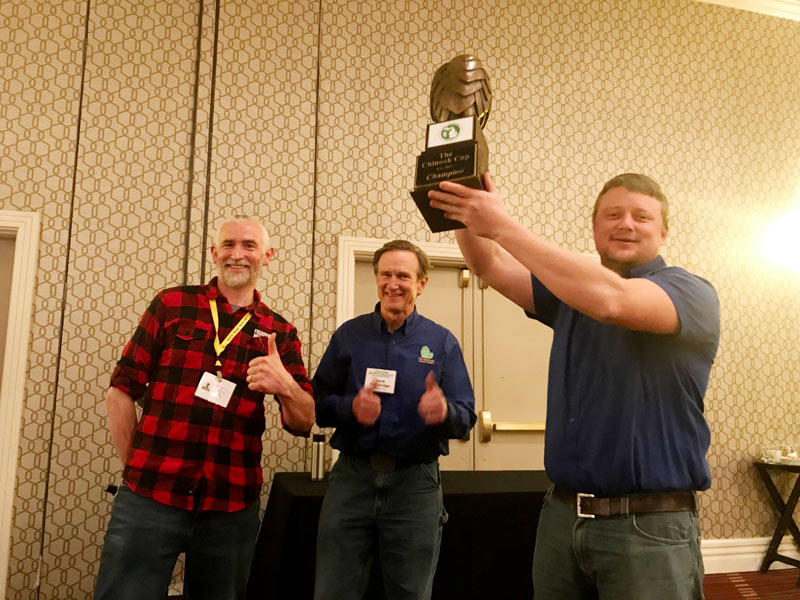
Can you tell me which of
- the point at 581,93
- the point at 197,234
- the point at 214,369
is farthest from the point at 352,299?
the point at 581,93

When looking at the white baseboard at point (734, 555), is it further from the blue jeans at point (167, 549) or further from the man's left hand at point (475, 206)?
the man's left hand at point (475, 206)

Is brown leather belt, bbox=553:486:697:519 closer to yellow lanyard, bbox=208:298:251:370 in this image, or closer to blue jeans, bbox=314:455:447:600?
blue jeans, bbox=314:455:447:600

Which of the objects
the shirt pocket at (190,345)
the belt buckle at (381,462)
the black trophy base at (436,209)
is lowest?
the belt buckle at (381,462)

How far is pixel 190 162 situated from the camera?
3.49 m

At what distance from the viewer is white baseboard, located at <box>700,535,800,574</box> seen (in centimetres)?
397

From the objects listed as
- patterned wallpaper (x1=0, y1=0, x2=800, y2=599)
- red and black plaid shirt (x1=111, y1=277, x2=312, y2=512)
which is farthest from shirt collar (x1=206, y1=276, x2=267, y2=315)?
patterned wallpaper (x1=0, y1=0, x2=800, y2=599)

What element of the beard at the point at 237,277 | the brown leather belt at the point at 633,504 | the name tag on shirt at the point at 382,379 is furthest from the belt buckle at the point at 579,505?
the beard at the point at 237,277

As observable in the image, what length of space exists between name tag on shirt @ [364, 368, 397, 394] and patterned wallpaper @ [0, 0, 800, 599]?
1593mm

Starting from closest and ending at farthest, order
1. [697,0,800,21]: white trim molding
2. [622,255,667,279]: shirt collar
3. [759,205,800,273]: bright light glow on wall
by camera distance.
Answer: [622,255,667,279]: shirt collar → [759,205,800,273]: bright light glow on wall → [697,0,800,21]: white trim molding

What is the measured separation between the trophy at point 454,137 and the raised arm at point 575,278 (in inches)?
Result: 2.3

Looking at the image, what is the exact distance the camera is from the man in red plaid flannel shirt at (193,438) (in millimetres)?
1665

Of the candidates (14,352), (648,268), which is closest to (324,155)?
(14,352)

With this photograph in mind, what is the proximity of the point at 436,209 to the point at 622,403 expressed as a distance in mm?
564

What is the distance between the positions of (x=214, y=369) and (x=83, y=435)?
5.98 ft
